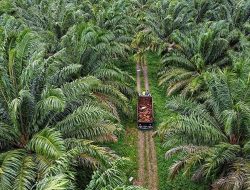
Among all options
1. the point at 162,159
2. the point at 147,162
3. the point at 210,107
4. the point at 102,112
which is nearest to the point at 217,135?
the point at 210,107

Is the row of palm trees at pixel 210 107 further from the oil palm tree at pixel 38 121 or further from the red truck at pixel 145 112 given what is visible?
the oil palm tree at pixel 38 121

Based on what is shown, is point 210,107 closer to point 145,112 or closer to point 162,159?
point 162,159

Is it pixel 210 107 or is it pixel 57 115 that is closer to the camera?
pixel 57 115

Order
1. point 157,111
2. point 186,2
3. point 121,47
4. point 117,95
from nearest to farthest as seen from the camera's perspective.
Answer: point 117,95, point 157,111, point 121,47, point 186,2

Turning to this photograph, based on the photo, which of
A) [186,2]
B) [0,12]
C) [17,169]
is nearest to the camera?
[17,169]

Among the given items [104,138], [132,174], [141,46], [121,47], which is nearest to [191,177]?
[132,174]

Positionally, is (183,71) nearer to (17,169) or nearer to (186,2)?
(186,2)

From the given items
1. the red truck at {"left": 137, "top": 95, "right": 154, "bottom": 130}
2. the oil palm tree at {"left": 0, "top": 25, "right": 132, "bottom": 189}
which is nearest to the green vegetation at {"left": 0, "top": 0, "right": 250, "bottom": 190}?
the oil palm tree at {"left": 0, "top": 25, "right": 132, "bottom": 189}

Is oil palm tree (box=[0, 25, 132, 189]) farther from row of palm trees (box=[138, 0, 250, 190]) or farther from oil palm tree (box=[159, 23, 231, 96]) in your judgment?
oil palm tree (box=[159, 23, 231, 96])
